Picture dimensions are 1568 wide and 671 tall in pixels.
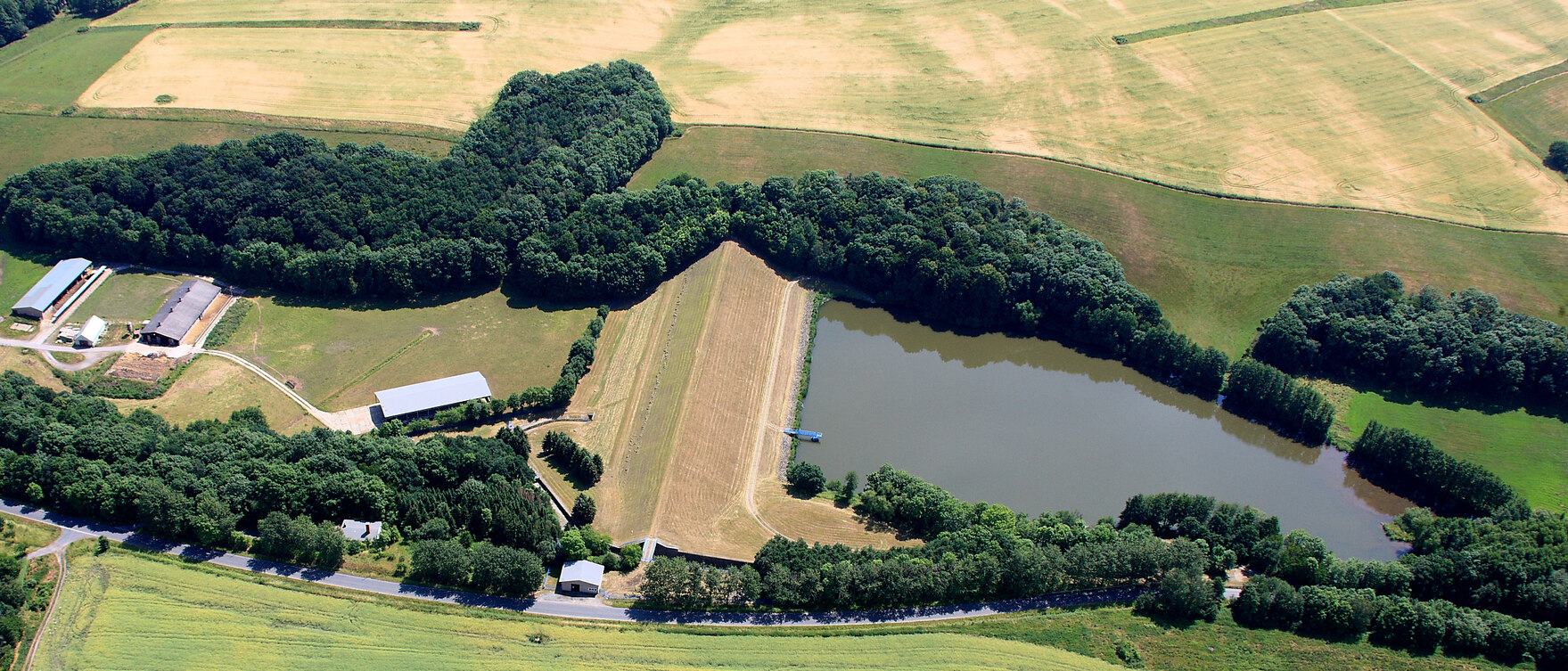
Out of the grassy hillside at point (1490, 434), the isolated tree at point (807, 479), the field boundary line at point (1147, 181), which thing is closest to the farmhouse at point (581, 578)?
the isolated tree at point (807, 479)

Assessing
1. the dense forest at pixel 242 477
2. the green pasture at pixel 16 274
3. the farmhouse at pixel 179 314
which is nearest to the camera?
the dense forest at pixel 242 477

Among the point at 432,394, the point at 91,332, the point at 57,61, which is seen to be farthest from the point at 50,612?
the point at 57,61

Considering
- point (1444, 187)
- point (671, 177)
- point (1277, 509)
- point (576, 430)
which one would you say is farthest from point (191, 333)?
point (1444, 187)

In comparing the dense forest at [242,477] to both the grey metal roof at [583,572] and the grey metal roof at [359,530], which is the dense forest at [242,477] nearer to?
the grey metal roof at [359,530]

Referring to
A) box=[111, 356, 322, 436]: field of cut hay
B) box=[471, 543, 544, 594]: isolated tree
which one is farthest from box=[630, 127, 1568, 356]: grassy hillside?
box=[471, 543, 544, 594]: isolated tree

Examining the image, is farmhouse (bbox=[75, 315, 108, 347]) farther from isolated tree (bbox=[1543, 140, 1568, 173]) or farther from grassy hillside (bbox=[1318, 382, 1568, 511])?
isolated tree (bbox=[1543, 140, 1568, 173])

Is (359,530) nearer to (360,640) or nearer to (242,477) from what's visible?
(242,477)
